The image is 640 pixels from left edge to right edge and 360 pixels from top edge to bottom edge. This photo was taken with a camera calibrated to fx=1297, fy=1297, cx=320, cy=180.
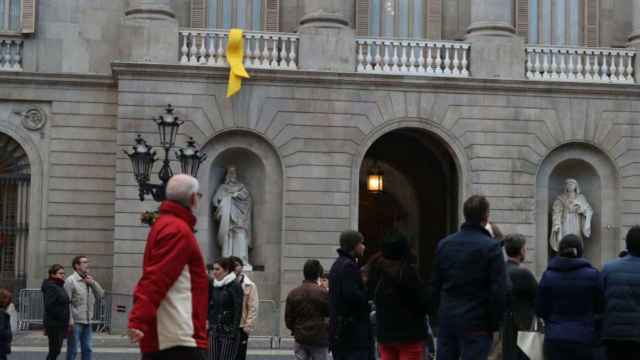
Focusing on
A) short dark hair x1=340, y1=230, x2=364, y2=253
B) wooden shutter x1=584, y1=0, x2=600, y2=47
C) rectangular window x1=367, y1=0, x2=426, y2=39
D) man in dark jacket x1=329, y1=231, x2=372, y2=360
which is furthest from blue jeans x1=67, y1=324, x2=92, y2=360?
wooden shutter x1=584, y1=0, x2=600, y2=47

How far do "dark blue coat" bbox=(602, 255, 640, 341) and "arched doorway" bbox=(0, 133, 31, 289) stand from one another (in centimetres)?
2067

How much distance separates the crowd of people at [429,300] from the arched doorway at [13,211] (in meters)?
16.9

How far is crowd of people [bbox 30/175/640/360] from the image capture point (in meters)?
9.64

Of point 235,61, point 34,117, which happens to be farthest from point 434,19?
point 34,117

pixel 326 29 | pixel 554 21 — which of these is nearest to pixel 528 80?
pixel 554 21

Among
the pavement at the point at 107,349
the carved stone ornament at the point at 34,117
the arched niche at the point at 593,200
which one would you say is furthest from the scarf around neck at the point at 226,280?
the arched niche at the point at 593,200

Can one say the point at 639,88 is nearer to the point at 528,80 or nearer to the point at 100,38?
the point at 528,80

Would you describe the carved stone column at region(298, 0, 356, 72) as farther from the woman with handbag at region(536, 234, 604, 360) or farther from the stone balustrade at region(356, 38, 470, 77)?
the woman with handbag at region(536, 234, 604, 360)

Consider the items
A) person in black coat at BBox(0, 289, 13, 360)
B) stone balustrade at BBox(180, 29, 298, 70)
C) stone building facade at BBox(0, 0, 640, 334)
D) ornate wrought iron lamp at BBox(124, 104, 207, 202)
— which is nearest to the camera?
person in black coat at BBox(0, 289, 13, 360)

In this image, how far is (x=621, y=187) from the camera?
31422 mm

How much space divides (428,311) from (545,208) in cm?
1893

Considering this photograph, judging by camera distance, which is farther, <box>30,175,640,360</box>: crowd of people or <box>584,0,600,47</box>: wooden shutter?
<box>584,0,600,47</box>: wooden shutter

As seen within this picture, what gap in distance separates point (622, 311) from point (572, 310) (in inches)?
19.8

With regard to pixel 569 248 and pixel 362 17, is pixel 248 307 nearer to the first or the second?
pixel 569 248
